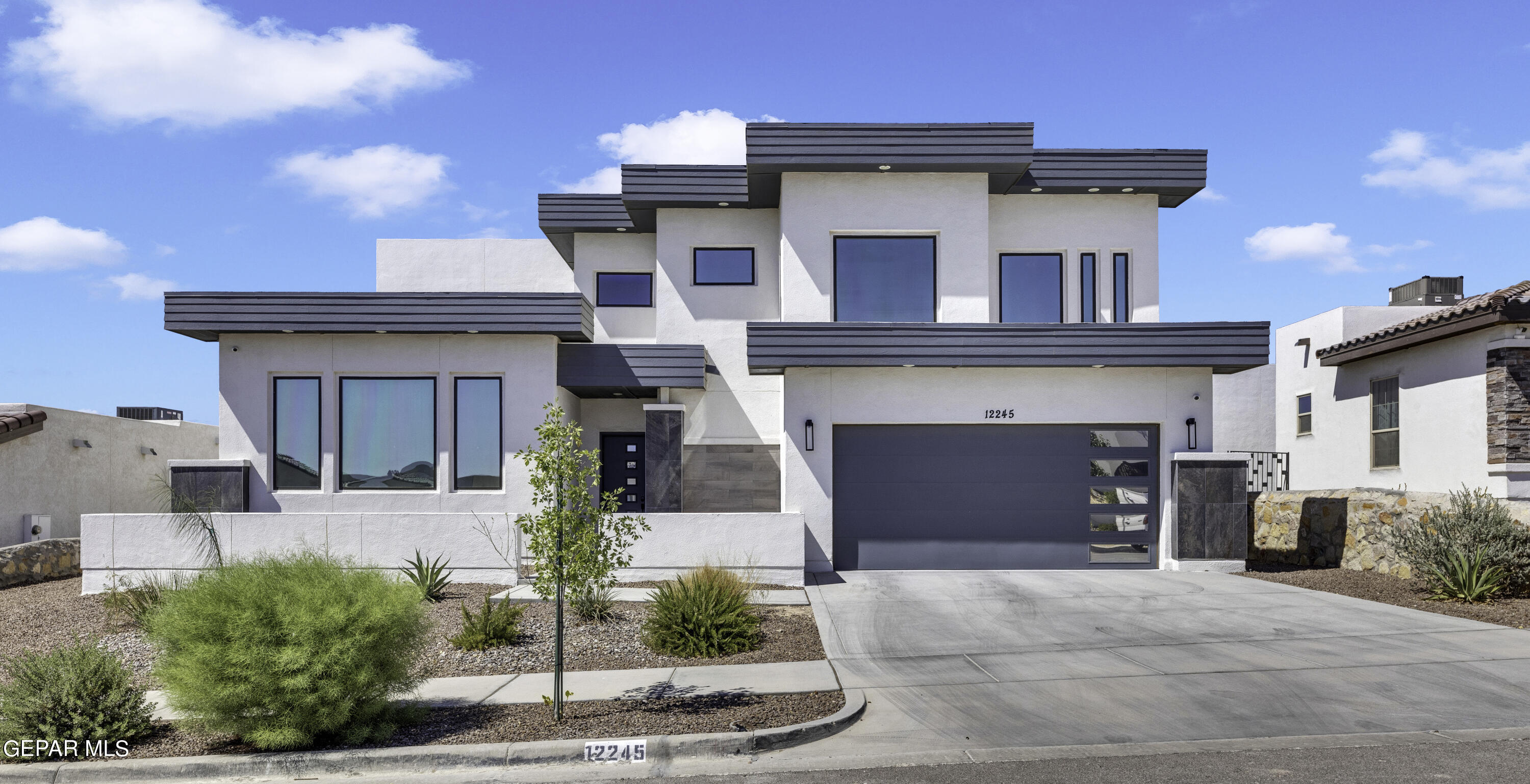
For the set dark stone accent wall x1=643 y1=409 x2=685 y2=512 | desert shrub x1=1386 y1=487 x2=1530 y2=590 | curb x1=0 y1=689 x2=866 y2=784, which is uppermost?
dark stone accent wall x1=643 y1=409 x2=685 y2=512

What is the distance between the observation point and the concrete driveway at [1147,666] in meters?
7.77

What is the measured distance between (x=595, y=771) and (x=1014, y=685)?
4.23 m

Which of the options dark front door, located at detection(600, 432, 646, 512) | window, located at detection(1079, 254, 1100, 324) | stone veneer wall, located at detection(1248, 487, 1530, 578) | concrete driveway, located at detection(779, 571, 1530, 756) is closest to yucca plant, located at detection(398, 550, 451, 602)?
concrete driveway, located at detection(779, 571, 1530, 756)

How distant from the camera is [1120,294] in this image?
1894 cm

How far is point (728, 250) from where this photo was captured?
792 inches

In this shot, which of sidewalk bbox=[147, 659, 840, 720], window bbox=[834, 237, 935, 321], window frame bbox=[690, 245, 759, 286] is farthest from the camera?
window frame bbox=[690, 245, 759, 286]

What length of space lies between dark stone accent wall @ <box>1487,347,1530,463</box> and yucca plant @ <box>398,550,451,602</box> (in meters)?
17.1

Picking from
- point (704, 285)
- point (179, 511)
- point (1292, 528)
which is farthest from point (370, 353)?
point (1292, 528)

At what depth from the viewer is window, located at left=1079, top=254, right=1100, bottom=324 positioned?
18.9 meters

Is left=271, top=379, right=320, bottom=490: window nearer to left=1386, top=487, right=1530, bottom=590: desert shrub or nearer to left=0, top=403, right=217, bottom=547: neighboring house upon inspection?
left=0, top=403, right=217, bottom=547: neighboring house

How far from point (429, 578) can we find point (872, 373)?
26.7ft

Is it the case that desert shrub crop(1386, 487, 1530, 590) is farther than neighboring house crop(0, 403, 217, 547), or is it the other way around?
neighboring house crop(0, 403, 217, 547)

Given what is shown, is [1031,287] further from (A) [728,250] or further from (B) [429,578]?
(B) [429,578]

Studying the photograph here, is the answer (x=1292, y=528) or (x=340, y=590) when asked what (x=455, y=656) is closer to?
(x=340, y=590)
